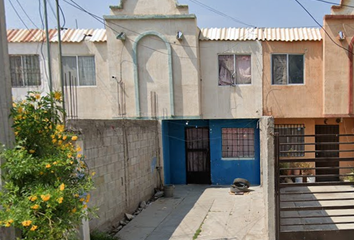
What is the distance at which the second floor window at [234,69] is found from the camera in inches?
421

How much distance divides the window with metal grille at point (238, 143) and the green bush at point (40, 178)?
8.86m

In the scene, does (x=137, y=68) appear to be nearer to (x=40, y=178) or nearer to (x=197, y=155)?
(x=197, y=155)

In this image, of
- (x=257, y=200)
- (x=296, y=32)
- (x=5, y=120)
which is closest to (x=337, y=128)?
(x=296, y=32)

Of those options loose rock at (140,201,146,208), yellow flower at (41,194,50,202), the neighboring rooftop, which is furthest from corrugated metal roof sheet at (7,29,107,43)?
yellow flower at (41,194,50,202)

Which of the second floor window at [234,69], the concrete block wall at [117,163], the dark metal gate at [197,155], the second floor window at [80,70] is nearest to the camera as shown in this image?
the concrete block wall at [117,163]

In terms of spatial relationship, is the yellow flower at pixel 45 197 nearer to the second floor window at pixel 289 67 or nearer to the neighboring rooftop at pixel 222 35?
the neighboring rooftop at pixel 222 35

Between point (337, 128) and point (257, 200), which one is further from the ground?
point (337, 128)

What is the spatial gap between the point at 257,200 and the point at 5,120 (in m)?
Result: 7.92

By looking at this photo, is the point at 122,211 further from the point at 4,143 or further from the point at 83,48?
the point at 83,48

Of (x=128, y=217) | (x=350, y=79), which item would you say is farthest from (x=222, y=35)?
(x=128, y=217)

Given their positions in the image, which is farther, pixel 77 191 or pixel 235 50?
pixel 235 50

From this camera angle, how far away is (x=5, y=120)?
3.12m

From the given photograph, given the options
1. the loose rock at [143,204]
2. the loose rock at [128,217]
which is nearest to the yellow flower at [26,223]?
the loose rock at [128,217]

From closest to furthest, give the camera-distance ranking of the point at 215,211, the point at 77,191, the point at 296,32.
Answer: the point at 77,191, the point at 215,211, the point at 296,32
